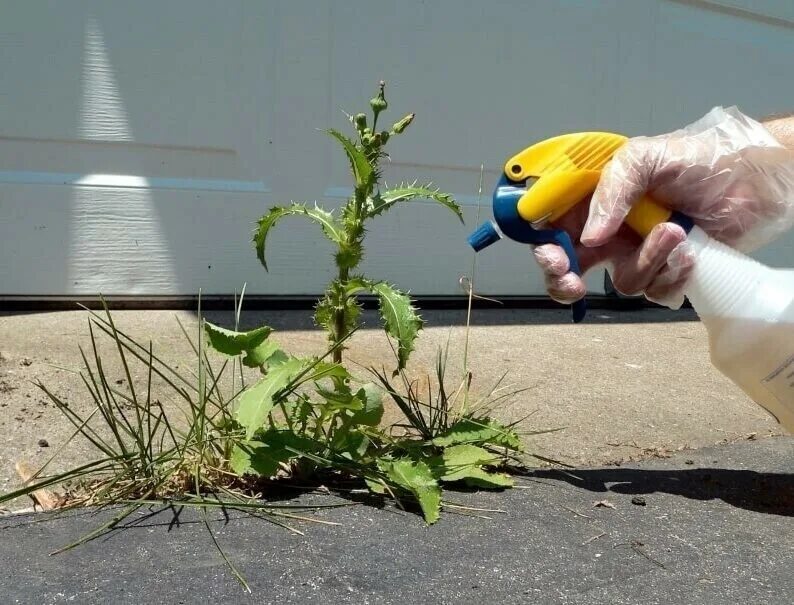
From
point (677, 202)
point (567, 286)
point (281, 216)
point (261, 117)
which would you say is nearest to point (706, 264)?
point (677, 202)

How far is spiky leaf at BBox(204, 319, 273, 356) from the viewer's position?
162cm

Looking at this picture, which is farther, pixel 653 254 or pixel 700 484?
pixel 700 484

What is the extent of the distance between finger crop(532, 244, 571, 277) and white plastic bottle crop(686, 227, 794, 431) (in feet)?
0.87

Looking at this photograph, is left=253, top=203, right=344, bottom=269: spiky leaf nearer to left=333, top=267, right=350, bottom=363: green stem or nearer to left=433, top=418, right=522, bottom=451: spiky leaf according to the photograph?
left=333, top=267, right=350, bottom=363: green stem

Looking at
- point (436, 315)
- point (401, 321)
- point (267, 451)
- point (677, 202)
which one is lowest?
point (436, 315)

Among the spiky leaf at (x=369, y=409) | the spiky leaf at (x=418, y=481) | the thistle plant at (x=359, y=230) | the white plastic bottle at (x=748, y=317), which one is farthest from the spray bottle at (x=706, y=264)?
the spiky leaf at (x=418, y=481)

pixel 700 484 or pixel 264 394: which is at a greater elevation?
pixel 264 394

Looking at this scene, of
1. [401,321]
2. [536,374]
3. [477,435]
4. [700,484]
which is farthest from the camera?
[536,374]

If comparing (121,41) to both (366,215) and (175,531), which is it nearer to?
(366,215)

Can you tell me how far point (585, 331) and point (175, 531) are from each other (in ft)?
8.07

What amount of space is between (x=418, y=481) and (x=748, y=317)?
749 mm

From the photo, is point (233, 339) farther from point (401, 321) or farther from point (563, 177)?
point (563, 177)

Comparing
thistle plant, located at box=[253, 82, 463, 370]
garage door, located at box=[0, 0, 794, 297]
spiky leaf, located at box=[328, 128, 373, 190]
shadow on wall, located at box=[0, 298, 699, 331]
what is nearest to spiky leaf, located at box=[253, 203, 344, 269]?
thistle plant, located at box=[253, 82, 463, 370]

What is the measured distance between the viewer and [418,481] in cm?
161
